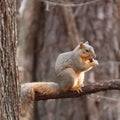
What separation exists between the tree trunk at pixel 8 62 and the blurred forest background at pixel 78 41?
3.59 meters

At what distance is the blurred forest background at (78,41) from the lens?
6664 millimetres

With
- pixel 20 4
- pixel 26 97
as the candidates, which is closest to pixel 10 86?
pixel 26 97

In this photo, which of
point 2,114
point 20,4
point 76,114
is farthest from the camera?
point 76,114

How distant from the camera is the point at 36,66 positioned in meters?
7.02

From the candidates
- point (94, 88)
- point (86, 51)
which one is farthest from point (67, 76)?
point (94, 88)

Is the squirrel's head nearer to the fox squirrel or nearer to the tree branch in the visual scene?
the fox squirrel

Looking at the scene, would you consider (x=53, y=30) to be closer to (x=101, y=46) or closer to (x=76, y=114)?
Result: (x=101, y=46)

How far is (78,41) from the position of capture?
672 cm

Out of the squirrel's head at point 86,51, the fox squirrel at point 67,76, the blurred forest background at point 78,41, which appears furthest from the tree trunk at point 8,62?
the blurred forest background at point 78,41

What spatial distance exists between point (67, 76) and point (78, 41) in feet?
8.62

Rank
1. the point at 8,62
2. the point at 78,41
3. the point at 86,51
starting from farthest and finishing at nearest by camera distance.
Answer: the point at 78,41 → the point at 86,51 → the point at 8,62

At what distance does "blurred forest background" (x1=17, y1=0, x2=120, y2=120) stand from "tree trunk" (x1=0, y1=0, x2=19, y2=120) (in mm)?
3592

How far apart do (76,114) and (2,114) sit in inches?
150

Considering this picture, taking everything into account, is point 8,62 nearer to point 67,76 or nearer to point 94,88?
point 94,88
